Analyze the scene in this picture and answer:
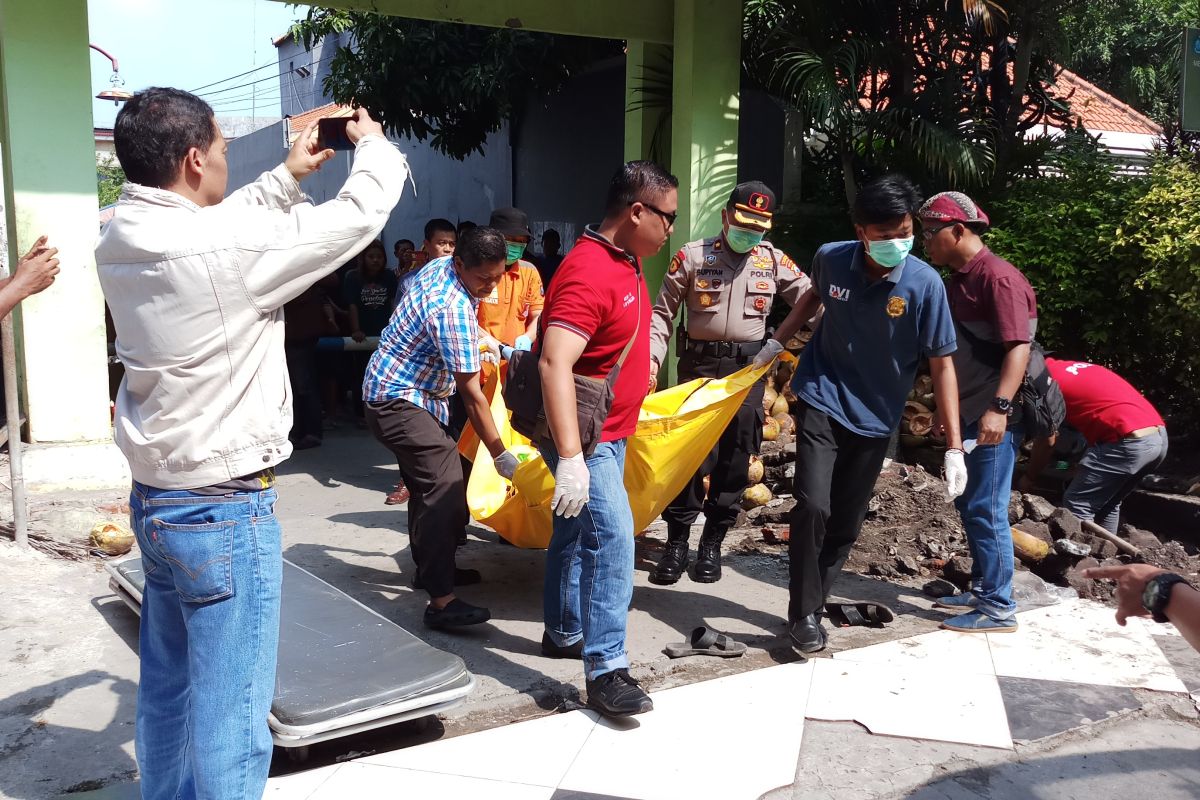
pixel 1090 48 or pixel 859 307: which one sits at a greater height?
pixel 1090 48

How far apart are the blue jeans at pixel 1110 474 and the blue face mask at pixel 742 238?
83.8 inches

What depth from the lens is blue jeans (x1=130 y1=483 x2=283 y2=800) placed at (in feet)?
7.82

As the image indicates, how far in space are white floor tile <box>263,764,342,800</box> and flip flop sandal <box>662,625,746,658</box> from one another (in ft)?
5.04

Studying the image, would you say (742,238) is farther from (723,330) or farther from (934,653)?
(934,653)

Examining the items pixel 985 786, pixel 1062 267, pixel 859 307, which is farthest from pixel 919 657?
pixel 1062 267

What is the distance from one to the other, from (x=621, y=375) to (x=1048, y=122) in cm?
652

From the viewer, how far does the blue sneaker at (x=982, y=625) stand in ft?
15.3

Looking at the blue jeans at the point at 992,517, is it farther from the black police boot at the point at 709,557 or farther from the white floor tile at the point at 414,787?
the white floor tile at the point at 414,787

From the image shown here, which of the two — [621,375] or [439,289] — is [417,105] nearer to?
[439,289]

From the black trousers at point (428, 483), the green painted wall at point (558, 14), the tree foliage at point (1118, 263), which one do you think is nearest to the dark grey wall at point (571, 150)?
the green painted wall at point (558, 14)

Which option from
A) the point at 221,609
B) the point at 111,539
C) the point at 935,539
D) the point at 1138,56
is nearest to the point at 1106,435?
the point at 935,539

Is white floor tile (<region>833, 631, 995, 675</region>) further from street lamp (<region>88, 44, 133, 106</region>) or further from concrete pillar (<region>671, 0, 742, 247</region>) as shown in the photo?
street lamp (<region>88, 44, 133, 106</region>)

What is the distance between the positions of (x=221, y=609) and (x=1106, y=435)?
4683 mm

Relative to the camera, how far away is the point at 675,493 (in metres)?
4.91
